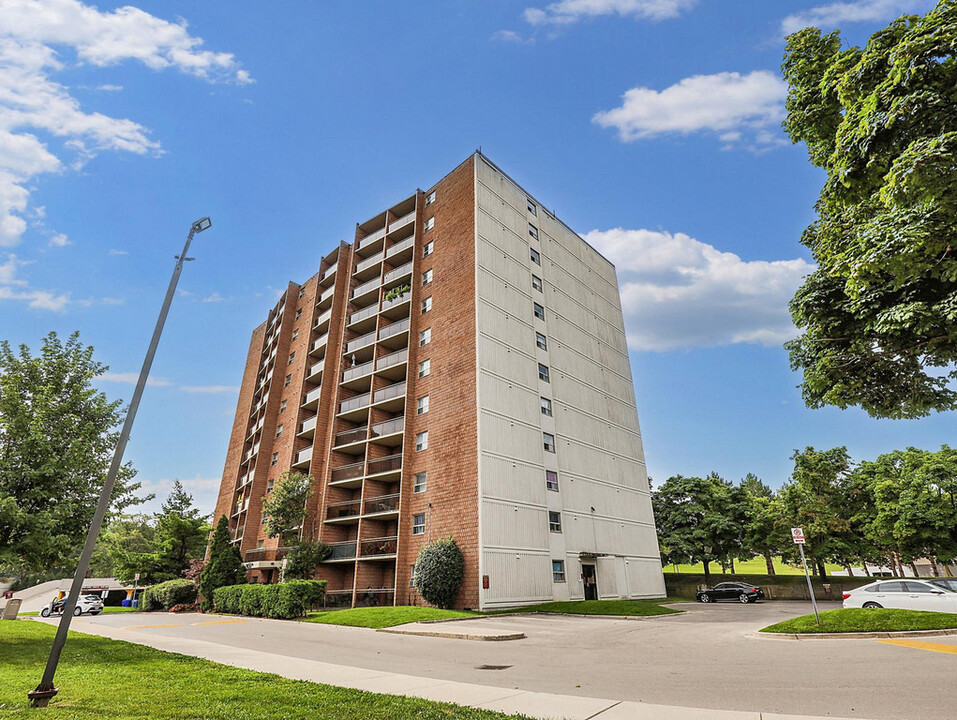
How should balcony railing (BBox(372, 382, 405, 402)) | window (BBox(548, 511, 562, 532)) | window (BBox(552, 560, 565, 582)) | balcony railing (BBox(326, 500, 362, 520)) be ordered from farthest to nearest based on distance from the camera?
balcony railing (BBox(326, 500, 362, 520))
balcony railing (BBox(372, 382, 405, 402))
window (BBox(548, 511, 562, 532))
window (BBox(552, 560, 565, 582))

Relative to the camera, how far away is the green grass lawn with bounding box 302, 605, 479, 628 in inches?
899

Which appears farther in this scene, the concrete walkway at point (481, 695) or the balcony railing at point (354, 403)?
the balcony railing at point (354, 403)

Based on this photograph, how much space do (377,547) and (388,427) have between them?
7585mm

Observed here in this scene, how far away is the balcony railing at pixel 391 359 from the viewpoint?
37.1 metres

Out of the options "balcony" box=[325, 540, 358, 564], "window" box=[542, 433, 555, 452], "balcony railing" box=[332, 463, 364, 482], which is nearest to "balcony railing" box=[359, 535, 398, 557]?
"balcony" box=[325, 540, 358, 564]

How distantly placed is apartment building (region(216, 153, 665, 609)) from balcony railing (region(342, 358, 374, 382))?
1.32 feet

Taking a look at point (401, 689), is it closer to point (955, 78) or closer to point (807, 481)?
point (955, 78)

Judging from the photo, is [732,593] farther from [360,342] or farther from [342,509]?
[360,342]

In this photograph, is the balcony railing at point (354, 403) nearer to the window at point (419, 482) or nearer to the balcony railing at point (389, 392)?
the balcony railing at point (389, 392)

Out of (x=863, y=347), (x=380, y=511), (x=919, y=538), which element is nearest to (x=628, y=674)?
(x=863, y=347)

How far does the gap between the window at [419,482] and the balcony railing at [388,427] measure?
11.3ft

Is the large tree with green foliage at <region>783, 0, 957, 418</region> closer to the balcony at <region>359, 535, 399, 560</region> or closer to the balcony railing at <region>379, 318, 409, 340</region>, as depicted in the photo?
the balcony at <region>359, 535, 399, 560</region>

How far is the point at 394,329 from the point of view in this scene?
3872 centimetres

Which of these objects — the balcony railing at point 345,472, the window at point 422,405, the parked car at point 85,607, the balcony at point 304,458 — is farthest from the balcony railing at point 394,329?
the parked car at point 85,607
